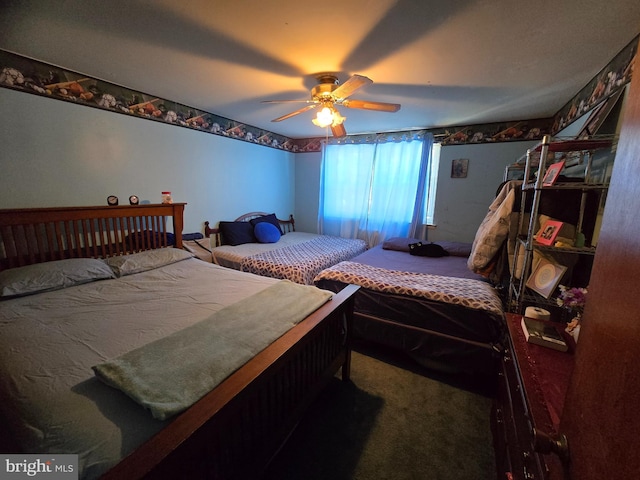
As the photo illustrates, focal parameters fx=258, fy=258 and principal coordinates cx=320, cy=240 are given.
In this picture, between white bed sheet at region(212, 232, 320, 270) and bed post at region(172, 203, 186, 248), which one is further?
white bed sheet at region(212, 232, 320, 270)

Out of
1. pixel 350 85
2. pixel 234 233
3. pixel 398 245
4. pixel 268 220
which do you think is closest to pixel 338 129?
pixel 350 85

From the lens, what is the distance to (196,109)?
3219mm

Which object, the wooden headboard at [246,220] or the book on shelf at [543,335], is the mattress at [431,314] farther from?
the wooden headboard at [246,220]

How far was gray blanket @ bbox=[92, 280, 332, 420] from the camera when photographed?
35.7 inches

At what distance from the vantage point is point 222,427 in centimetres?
96

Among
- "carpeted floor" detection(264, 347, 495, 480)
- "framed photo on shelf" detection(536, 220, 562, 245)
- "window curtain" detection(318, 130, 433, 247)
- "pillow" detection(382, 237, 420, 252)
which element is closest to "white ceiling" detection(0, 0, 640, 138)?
"framed photo on shelf" detection(536, 220, 562, 245)

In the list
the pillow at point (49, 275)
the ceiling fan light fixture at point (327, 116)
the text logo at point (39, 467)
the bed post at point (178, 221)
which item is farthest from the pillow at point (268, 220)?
the text logo at point (39, 467)

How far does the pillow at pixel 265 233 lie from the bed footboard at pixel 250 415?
→ 7.56 ft

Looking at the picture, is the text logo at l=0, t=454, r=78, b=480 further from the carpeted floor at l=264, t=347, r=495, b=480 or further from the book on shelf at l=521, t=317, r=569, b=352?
the book on shelf at l=521, t=317, r=569, b=352

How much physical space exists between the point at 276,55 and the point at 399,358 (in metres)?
2.58

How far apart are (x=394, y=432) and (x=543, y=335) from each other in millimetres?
1021

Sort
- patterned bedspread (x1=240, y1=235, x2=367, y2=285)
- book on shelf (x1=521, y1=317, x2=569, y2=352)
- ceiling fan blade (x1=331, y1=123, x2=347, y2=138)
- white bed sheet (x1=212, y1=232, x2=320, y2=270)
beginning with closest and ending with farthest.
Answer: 1. book on shelf (x1=521, y1=317, x2=569, y2=352)
2. ceiling fan blade (x1=331, y1=123, x2=347, y2=138)
3. patterned bedspread (x1=240, y1=235, x2=367, y2=285)
4. white bed sheet (x1=212, y1=232, x2=320, y2=270)

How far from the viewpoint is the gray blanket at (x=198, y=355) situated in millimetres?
906

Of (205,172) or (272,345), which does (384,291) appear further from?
(205,172)
